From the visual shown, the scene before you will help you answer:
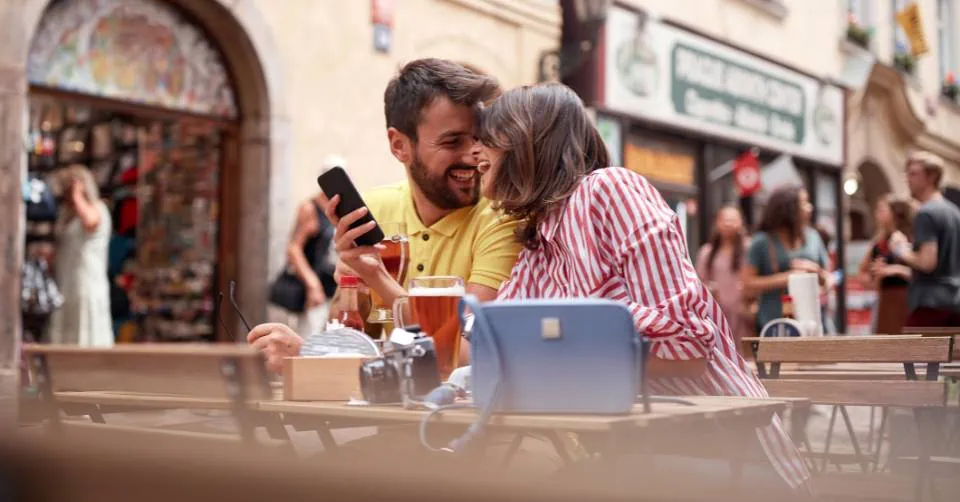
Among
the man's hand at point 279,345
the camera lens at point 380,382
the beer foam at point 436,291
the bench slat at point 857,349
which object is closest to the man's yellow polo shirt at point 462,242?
the beer foam at point 436,291

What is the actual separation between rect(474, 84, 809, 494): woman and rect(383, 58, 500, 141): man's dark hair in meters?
0.30

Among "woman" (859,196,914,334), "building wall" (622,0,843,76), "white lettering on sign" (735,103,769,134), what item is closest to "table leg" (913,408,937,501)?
"woman" (859,196,914,334)

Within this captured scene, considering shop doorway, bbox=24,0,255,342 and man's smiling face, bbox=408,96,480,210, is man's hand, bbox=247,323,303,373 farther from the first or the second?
shop doorway, bbox=24,0,255,342

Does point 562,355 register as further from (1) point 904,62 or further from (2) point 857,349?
(1) point 904,62

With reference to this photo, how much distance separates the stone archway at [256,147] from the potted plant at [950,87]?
14.7 meters

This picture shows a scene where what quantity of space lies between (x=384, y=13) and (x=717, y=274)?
3.33 meters

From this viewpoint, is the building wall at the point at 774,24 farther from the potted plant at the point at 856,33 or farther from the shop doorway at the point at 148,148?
the shop doorway at the point at 148,148

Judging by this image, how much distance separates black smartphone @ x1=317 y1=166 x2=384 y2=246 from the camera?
2.33 meters

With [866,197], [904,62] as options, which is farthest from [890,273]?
[866,197]

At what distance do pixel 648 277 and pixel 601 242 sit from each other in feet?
0.59

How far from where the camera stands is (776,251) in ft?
23.2

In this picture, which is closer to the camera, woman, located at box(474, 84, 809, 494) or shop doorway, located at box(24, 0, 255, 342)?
woman, located at box(474, 84, 809, 494)

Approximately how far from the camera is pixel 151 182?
9.38 meters

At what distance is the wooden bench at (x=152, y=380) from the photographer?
134 centimetres
